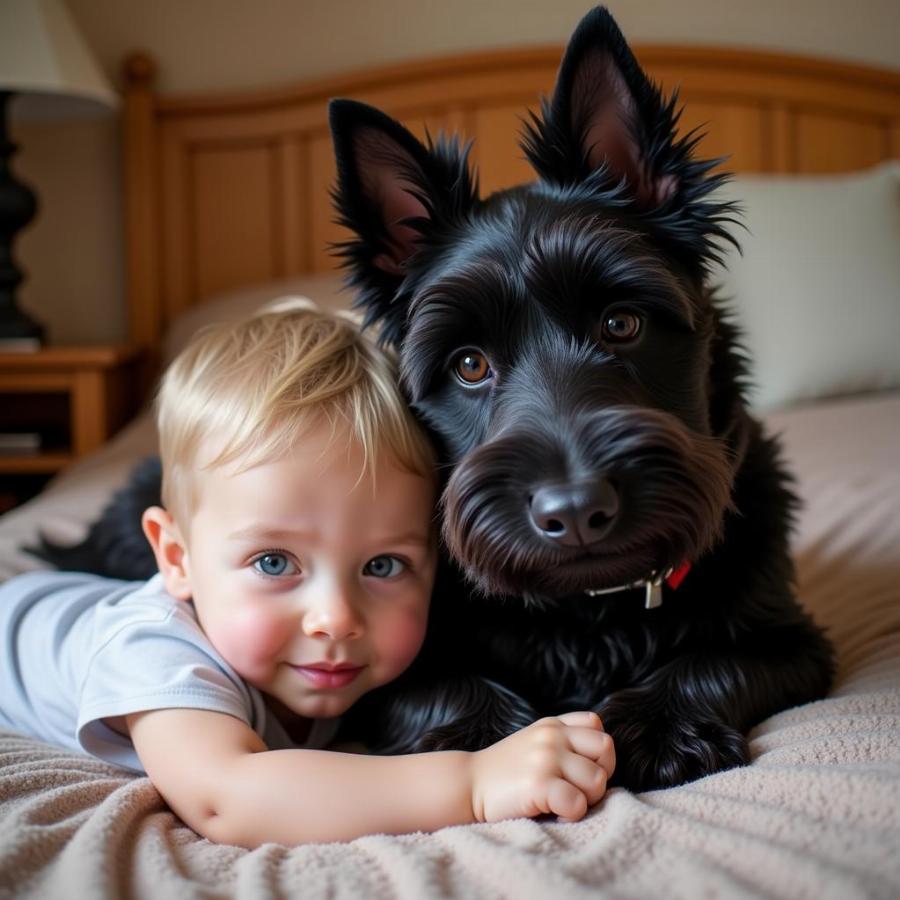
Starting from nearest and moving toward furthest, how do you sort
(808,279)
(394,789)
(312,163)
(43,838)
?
(43,838)
(394,789)
(808,279)
(312,163)

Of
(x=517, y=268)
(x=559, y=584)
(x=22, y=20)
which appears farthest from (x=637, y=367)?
(x=22, y=20)

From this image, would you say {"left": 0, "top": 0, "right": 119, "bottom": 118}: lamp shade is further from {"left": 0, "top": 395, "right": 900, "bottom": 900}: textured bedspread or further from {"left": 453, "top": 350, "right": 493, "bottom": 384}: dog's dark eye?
{"left": 0, "top": 395, "right": 900, "bottom": 900}: textured bedspread

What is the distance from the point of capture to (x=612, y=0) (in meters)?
4.12

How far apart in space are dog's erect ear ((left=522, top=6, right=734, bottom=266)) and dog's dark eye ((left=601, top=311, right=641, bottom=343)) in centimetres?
16

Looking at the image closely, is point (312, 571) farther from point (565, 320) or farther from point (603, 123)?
point (603, 123)

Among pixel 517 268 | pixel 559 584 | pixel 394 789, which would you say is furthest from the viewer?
pixel 517 268

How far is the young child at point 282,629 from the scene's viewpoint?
1.03 meters

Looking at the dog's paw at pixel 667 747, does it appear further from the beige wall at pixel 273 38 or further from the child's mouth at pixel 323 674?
the beige wall at pixel 273 38

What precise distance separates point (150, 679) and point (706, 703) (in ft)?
2.20

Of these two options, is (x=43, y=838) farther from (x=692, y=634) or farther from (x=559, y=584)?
(x=692, y=634)

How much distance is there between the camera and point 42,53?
10.9ft

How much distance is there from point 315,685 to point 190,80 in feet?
11.6

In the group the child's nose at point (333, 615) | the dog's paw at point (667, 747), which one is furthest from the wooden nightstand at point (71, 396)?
the dog's paw at point (667, 747)

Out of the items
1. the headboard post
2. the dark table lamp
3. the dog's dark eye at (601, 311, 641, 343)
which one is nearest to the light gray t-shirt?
the dog's dark eye at (601, 311, 641, 343)
